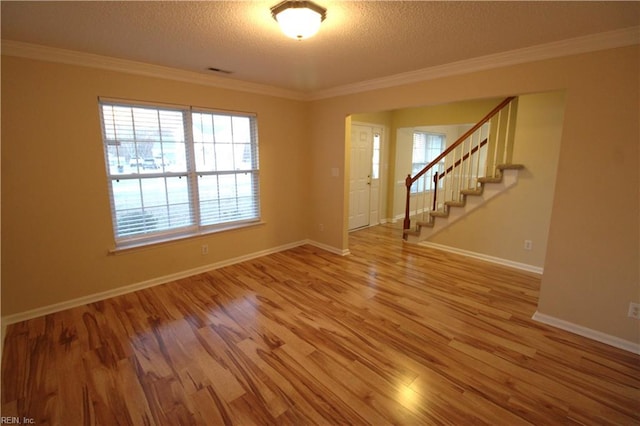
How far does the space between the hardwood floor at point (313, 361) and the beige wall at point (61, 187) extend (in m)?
0.30

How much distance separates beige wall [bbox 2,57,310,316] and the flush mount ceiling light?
2019 mm

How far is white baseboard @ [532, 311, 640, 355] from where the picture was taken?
2.35 meters

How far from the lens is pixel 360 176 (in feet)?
19.4

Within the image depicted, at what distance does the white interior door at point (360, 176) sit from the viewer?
18.8 ft

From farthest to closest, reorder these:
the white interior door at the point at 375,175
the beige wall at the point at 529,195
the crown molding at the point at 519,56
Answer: the white interior door at the point at 375,175, the beige wall at the point at 529,195, the crown molding at the point at 519,56

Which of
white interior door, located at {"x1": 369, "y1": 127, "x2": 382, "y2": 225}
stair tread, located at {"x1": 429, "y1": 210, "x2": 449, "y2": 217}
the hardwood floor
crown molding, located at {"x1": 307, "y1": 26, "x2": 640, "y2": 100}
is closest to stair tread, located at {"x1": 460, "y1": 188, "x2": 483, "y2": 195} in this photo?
stair tread, located at {"x1": 429, "y1": 210, "x2": 449, "y2": 217}

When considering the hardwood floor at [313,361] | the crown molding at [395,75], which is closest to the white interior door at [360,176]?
the crown molding at [395,75]

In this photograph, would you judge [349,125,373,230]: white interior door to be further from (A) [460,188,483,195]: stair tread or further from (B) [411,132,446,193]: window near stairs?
(A) [460,188,483,195]: stair tread

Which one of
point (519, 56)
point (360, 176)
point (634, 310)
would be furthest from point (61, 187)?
point (634, 310)

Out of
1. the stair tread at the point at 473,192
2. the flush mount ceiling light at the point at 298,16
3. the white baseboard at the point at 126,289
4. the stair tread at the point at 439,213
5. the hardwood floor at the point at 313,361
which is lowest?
the hardwood floor at the point at 313,361

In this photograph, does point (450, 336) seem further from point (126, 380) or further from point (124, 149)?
point (124, 149)

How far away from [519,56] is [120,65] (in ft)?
12.3

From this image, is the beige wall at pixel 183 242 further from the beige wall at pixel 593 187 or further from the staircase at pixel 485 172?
the staircase at pixel 485 172

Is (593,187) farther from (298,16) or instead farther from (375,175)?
(375,175)
